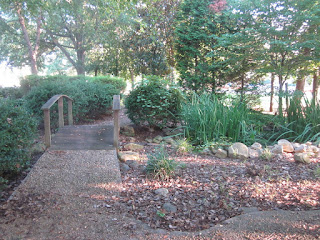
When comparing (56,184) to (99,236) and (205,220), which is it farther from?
(205,220)

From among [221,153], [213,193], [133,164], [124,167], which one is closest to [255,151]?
[221,153]

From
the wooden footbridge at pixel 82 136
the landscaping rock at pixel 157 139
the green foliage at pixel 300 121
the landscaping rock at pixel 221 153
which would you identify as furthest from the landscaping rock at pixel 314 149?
the wooden footbridge at pixel 82 136

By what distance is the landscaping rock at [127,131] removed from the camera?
6.06 metres

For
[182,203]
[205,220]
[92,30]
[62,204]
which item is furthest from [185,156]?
[92,30]

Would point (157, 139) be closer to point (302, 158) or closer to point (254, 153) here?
point (254, 153)

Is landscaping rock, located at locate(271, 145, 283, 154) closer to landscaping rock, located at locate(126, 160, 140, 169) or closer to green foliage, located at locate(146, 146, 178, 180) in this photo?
green foliage, located at locate(146, 146, 178, 180)

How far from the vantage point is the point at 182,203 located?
2840mm

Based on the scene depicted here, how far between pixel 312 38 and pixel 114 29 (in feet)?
31.3

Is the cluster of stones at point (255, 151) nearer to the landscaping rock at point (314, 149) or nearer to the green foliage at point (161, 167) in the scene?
the landscaping rock at point (314, 149)

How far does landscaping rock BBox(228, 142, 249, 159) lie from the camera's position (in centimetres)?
448

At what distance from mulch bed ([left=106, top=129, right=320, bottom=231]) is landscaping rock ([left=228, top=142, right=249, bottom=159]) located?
408 mm

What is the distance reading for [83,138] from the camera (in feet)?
16.1

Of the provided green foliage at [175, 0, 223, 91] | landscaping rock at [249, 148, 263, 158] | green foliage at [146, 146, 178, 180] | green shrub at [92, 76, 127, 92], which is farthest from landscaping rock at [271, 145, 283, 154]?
green shrub at [92, 76, 127, 92]

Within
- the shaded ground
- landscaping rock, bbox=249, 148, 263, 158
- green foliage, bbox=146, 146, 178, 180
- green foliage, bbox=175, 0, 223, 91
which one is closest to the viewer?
the shaded ground
